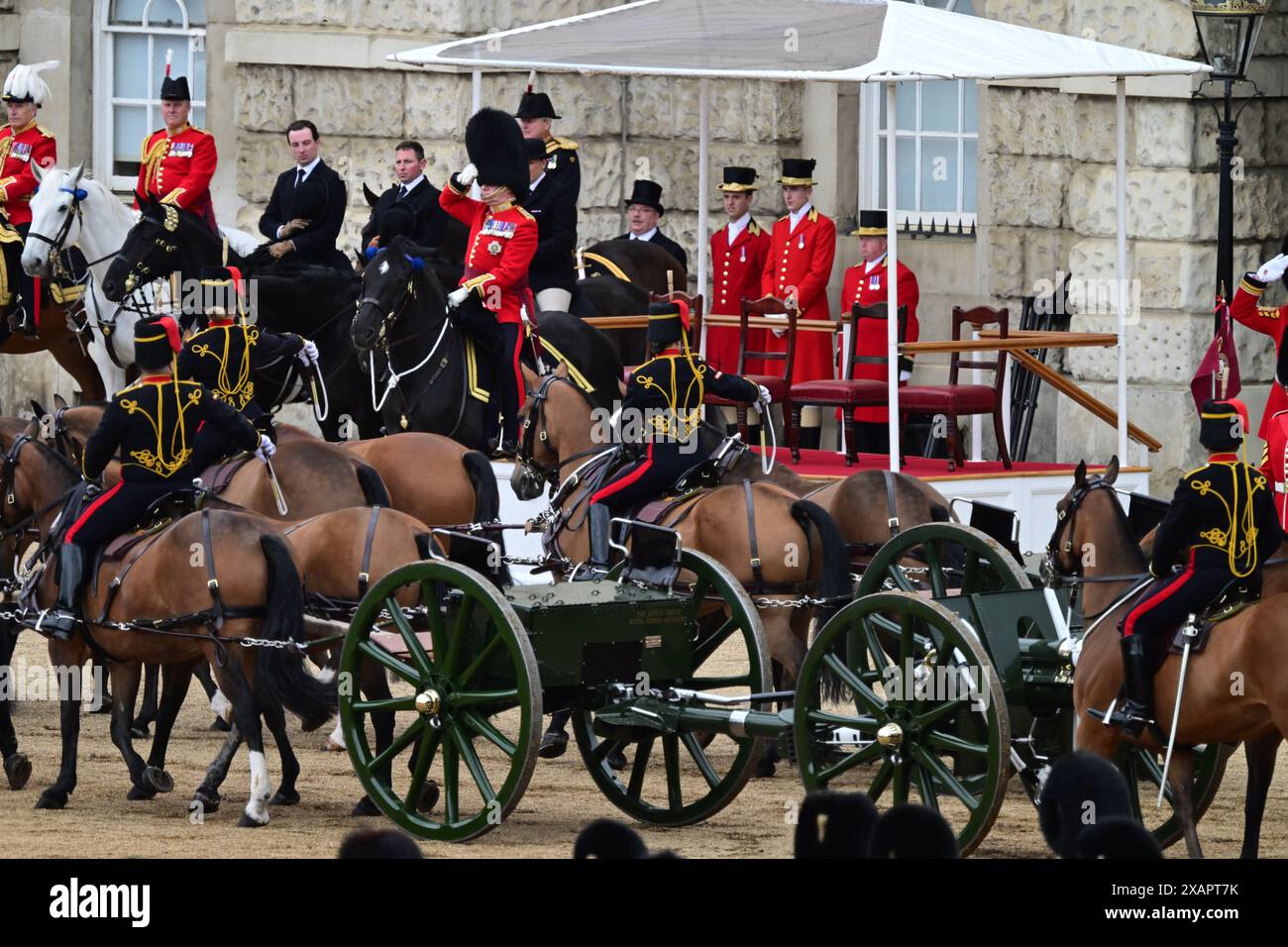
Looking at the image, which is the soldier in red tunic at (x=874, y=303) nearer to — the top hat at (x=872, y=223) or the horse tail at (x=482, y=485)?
the top hat at (x=872, y=223)

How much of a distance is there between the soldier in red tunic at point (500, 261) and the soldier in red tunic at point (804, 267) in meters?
2.01

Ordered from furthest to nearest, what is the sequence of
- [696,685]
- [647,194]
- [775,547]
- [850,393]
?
1. [647,194]
2. [850,393]
3. [775,547]
4. [696,685]

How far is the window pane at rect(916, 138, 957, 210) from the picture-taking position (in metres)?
17.1

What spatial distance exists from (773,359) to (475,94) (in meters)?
2.76

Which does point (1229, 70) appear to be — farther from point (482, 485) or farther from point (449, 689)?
point (449, 689)

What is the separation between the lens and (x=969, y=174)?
56.1 ft

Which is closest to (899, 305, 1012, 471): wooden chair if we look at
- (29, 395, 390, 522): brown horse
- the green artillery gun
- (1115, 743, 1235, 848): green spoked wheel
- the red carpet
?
the red carpet

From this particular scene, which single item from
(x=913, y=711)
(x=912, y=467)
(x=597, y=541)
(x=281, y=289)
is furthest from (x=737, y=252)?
(x=913, y=711)

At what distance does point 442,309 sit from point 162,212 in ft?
5.44

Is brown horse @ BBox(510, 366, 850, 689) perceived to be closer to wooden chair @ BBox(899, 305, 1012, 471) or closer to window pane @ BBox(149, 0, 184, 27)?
wooden chair @ BBox(899, 305, 1012, 471)

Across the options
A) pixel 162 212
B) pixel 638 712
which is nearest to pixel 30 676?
pixel 162 212

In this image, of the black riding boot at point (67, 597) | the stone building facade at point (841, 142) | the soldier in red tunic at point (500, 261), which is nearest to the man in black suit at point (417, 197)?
the soldier in red tunic at point (500, 261)

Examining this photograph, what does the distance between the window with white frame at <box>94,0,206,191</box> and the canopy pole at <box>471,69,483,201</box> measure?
7.92 ft

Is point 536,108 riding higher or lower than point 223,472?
higher
